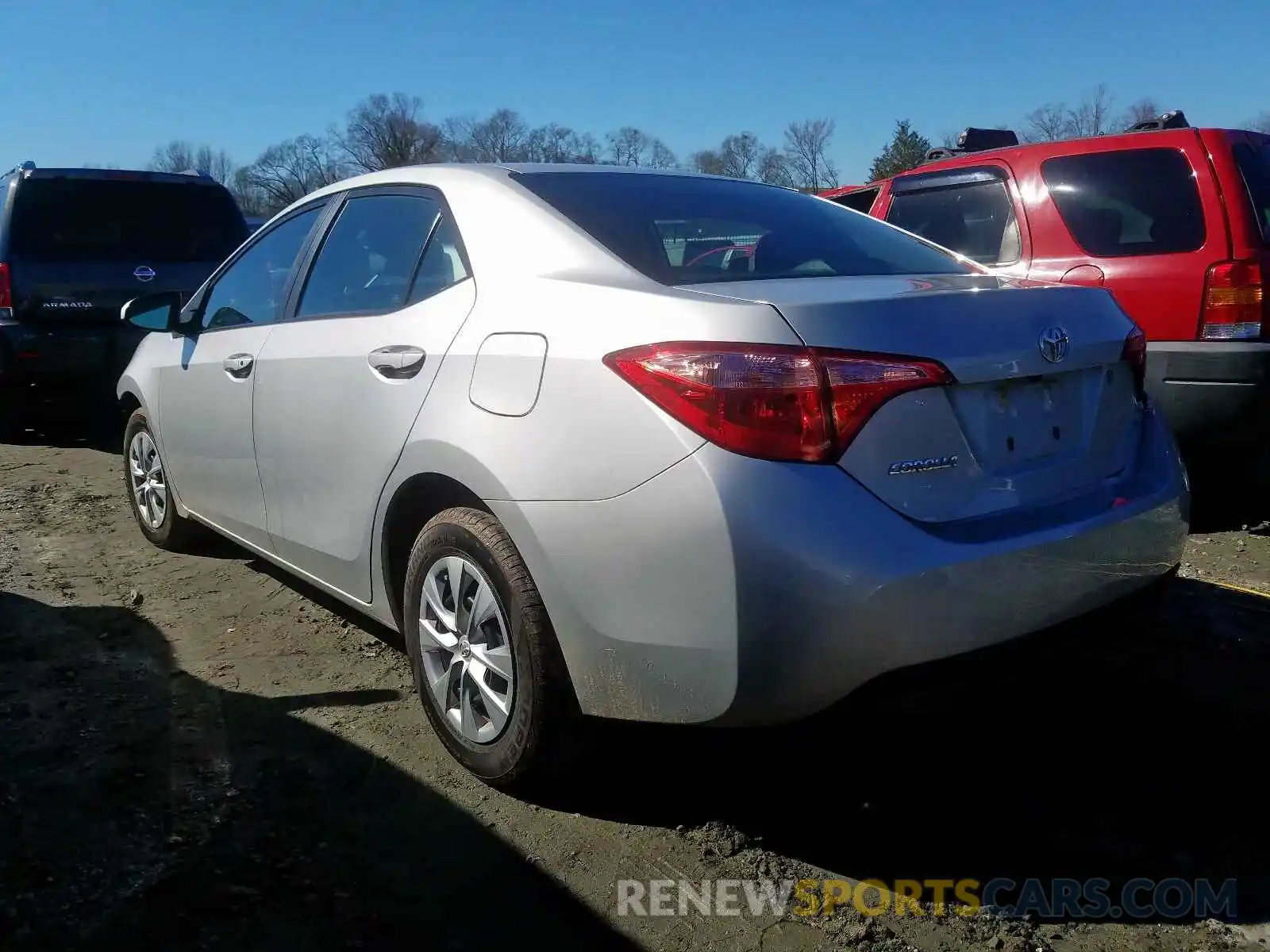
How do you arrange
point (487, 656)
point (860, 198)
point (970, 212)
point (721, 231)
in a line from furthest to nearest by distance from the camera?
1. point (860, 198)
2. point (970, 212)
3. point (721, 231)
4. point (487, 656)

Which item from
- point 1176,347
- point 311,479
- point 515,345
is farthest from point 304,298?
point 1176,347

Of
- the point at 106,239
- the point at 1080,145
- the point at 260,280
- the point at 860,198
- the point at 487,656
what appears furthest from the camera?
the point at 860,198

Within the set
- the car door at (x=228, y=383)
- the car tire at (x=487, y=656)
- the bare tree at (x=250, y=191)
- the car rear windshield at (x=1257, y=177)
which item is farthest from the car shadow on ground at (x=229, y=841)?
the bare tree at (x=250, y=191)

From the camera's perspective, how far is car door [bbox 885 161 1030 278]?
5.49 metres

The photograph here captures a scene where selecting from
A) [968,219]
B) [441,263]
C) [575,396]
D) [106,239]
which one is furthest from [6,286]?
[575,396]

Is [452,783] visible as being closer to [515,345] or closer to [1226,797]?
[515,345]

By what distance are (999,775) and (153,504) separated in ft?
12.9

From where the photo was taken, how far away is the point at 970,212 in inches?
233

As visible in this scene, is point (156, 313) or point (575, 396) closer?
point (575, 396)

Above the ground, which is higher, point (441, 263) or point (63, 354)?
point (441, 263)

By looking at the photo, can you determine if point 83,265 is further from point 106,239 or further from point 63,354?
point 63,354

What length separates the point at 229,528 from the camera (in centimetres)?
416

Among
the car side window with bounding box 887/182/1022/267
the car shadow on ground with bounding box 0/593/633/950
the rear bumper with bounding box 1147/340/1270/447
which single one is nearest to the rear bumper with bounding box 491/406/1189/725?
the car shadow on ground with bounding box 0/593/633/950

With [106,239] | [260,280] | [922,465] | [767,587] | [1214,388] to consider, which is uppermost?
[106,239]
